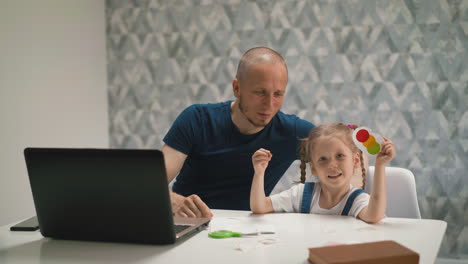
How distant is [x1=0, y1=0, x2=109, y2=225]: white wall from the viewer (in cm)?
278

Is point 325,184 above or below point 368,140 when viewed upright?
below

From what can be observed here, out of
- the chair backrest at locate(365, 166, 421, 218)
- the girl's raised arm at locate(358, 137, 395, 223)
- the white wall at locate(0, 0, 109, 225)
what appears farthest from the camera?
the white wall at locate(0, 0, 109, 225)

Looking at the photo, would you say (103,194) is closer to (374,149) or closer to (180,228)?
(180,228)

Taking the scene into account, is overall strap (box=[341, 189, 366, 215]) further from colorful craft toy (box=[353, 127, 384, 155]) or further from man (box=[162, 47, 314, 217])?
man (box=[162, 47, 314, 217])

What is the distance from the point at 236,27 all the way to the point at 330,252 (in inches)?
103

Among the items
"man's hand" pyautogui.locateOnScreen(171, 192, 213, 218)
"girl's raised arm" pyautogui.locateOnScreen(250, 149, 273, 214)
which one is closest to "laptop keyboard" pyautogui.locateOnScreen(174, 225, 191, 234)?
"man's hand" pyautogui.locateOnScreen(171, 192, 213, 218)

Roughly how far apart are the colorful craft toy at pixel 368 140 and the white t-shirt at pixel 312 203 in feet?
0.65

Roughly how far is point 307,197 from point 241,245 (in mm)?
594

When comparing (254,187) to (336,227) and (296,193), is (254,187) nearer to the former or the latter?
(296,193)

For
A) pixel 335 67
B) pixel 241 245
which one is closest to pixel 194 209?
pixel 241 245

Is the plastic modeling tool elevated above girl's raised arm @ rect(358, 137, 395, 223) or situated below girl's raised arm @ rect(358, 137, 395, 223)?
below

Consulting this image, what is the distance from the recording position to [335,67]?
3.38m

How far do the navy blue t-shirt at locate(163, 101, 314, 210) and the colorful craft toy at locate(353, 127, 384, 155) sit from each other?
74 cm

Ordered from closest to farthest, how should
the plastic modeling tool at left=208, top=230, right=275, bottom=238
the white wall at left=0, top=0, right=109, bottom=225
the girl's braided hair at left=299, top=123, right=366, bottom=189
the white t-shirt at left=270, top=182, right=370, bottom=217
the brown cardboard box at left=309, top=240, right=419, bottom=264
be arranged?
1. the brown cardboard box at left=309, top=240, right=419, bottom=264
2. the plastic modeling tool at left=208, top=230, right=275, bottom=238
3. the white t-shirt at left=270, top=182, right=370, bottom=217
4. the girl's braided hair at left=299, top=123, right=366, bottom=189
5. the white wall at left=0, top=0, right=109, bottom=225
